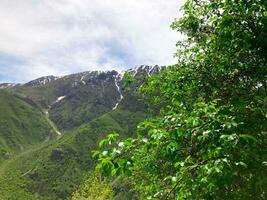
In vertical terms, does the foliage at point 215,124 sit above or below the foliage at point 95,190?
below

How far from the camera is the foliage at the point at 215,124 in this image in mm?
8305

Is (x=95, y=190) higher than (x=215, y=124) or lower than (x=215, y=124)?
higher

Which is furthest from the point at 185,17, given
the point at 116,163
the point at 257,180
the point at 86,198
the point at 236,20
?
the point at 86,198

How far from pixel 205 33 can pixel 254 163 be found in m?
9.02

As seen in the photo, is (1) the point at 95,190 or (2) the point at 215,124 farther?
(1) the point at 95,190

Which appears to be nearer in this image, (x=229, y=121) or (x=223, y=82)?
(x=229, y=121)

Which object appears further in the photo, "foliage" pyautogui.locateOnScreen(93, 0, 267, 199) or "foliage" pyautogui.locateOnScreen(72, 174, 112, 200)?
"foliage" pyautogui.locateOnScreen(72, 174, 112, 200)

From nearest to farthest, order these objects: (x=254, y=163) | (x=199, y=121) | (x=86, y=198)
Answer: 1. (x=199, y=121)
2. (x=254, y=163)
3. (x=86, y=198)

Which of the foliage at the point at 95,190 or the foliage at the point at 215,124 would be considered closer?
the foliage at the point at 215,124

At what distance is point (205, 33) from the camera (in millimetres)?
18516

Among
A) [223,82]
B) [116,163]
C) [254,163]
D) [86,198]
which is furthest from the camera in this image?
[86,198]

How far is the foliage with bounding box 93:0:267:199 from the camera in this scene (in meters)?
8.30

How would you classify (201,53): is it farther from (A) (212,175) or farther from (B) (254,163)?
(A) (212,175)

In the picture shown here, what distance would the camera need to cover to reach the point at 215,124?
334 inches
